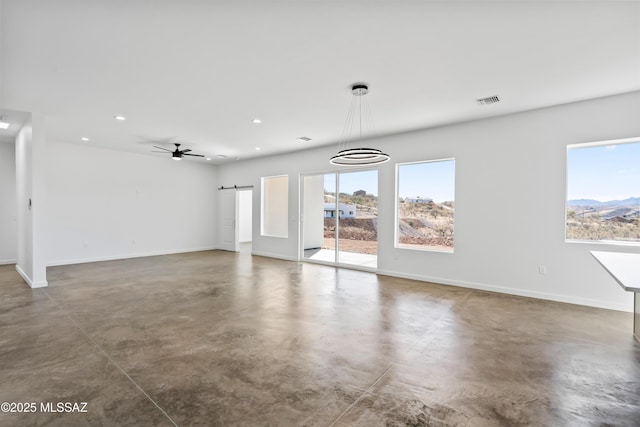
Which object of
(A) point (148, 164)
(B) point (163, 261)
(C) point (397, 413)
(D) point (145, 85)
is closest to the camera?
(C) point (397, 413)

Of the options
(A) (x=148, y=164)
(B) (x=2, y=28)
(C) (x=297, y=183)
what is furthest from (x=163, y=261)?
(B) (x=2, y=28)

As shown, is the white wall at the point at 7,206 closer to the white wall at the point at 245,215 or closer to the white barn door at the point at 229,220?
the white barn door at the point at 229,220

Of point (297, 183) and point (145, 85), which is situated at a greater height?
point (145, 85)

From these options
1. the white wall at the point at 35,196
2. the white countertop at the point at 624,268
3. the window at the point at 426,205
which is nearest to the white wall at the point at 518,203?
the window at the point at 426,205

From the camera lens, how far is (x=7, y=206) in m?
7.33

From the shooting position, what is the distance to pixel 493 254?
5.12 meters

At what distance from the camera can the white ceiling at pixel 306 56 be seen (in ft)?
8.07

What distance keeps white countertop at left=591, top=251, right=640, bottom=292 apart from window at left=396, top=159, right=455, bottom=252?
97.9 inches

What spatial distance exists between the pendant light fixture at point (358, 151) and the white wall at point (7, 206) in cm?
831

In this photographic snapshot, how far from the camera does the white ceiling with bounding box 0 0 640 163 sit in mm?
2459

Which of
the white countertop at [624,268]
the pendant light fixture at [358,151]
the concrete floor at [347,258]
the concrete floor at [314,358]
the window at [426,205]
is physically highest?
the pendant light fixture at [358,151]

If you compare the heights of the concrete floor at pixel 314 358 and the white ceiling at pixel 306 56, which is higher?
the white ceiling at pixel 306 56

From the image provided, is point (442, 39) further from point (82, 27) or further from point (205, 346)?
point (205, 346)

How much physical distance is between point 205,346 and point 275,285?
97.4 inches
